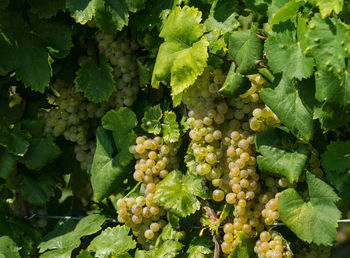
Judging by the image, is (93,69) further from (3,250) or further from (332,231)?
(332,231)

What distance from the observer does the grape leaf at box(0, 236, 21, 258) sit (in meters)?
1.92

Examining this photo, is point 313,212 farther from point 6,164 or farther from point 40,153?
point 6,164

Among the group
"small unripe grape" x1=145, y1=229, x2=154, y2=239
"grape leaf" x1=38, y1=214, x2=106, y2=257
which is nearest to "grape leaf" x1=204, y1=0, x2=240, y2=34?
"small unripe grape" x1=145, y1=229, x2=154, y2=239

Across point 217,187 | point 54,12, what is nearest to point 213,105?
point 217,187

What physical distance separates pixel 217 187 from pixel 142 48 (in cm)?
60

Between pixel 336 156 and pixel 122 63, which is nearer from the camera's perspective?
pixel 336 156

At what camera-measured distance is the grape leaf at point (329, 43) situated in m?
1.27

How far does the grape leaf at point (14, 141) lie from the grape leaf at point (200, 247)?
29.0 inches

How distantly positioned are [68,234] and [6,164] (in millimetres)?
355

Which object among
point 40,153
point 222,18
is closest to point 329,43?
point 222,18

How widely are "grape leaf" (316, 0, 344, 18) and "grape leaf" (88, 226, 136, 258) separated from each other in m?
0.98

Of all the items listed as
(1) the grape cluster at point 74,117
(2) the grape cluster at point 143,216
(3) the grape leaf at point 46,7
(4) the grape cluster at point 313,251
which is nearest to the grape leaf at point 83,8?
(3) the grape leaf at point 46,7

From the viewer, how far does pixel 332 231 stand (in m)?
1.45

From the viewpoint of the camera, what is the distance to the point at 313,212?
4.88 feet
